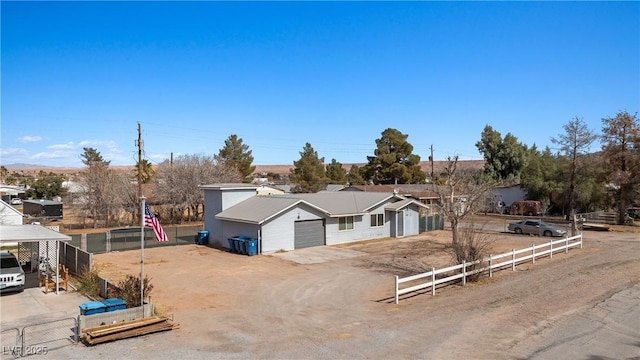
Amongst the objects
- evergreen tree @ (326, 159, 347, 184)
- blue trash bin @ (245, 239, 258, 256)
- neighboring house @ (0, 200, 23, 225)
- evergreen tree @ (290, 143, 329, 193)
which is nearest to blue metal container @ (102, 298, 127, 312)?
blue trash bin @ (245, 239, 258, 256)

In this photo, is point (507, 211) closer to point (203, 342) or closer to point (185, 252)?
point (185, 252)

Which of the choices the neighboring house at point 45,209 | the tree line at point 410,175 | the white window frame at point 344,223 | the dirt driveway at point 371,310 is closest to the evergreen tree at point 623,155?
the tree line at point 410,175

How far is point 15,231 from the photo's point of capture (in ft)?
69.9

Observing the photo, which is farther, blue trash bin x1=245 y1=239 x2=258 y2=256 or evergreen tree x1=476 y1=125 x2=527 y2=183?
evergreen tree x1=476 y1=125 x2=527 y2=183

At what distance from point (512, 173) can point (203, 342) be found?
203 feet

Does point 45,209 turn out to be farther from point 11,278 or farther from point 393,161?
point 393,161

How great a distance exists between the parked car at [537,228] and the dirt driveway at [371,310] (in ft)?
30.2

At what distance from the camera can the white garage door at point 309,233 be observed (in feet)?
104

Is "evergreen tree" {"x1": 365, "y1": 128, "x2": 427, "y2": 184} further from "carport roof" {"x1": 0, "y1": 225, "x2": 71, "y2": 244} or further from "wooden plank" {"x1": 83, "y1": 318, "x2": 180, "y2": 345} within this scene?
"wooden plank" {"x1": 83, "y1": 318, "x2": 180, "y2": 345}

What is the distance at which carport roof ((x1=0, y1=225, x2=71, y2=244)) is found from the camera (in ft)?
63.4

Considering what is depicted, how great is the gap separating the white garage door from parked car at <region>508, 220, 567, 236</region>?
18013mm

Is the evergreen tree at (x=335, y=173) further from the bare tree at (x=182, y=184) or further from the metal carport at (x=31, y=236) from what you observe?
the metal carport at (x=31, y=236)

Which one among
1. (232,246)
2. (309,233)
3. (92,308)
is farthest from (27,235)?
(309,233)

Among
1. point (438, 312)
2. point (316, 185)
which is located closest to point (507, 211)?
point (316, 185)
